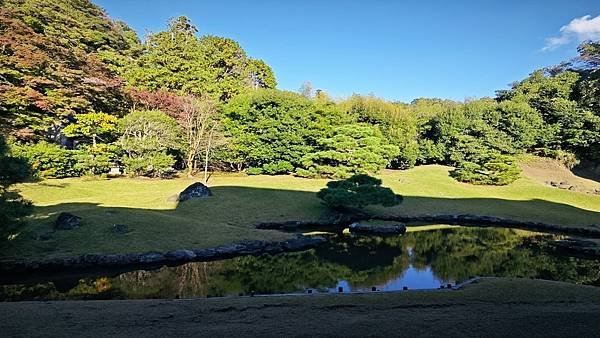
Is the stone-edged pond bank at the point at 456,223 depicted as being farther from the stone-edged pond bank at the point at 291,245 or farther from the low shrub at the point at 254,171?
the low shrub at the point at 254,171

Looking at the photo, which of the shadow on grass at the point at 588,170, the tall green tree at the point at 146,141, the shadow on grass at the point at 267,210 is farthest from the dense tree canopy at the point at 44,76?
the shadow on grass at the point at 588,170

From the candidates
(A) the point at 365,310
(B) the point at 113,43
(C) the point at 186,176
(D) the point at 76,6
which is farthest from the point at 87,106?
(A) the point at 365,310

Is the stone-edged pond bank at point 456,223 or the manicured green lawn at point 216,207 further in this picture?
the stone-edged pond bank at point 456,223

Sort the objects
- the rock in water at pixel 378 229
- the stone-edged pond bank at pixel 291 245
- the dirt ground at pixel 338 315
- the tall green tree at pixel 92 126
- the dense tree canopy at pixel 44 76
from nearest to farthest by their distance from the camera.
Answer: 1. the dirt ground at pixel 338 315
2. the stone-edged pond bank at pixel 291 245
3. the rock in water at pixel 378 229
4. the dense tree canopy at pixel 44 76
5. the tall green tree at pixel 92 126

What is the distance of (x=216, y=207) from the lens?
68.3ft

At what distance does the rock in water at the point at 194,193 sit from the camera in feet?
70.9

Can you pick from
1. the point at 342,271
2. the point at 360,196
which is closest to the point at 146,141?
the point at 360,196

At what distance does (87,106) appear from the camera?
96.7ft

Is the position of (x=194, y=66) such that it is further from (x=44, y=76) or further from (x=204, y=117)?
(x=44, y=76)

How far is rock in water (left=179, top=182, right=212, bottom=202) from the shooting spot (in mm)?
21609

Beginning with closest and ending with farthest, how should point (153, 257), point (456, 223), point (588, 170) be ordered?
point (153, 257), point (456, 223), point (588, 170)

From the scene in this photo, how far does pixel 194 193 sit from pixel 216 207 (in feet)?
7.09

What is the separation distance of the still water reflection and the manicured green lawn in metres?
1.98

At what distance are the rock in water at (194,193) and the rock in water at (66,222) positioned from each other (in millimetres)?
7065
